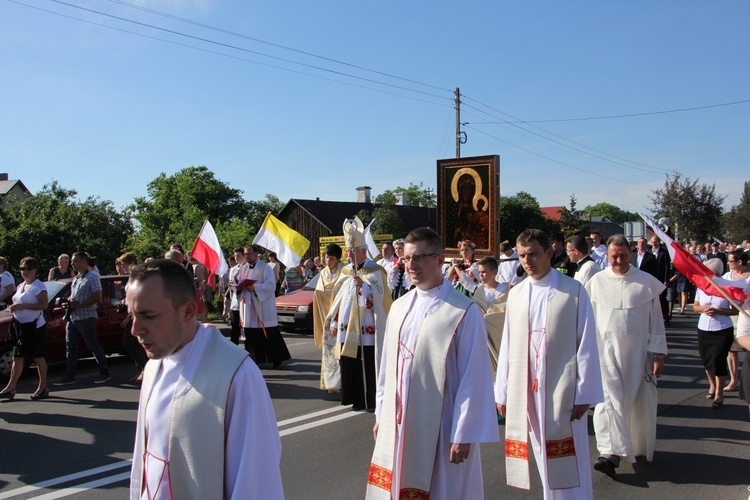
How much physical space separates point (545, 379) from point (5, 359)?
857 centimetres

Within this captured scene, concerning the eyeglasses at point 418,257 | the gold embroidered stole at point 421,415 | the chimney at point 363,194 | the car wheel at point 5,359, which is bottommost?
the car wheel at point 5,359

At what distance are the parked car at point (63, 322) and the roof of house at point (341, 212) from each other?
36.5 m

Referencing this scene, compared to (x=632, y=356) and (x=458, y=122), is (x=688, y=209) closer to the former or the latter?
(x=458, y=122)

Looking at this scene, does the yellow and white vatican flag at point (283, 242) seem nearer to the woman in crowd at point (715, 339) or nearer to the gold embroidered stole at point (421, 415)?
the woman in crowd at point (715, 339)

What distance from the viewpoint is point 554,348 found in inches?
177

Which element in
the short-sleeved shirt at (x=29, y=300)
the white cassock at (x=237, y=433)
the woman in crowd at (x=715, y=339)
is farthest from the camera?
the short-sleeved shirt at (x=29, y=300)

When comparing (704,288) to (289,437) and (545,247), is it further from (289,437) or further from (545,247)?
(289,437)

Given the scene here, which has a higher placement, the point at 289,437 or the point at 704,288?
the point at 704,288

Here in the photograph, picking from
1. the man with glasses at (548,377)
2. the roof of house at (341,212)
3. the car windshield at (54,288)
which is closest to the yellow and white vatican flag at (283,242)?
the car windshield at (54,288)

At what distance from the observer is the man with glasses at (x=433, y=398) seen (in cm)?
346

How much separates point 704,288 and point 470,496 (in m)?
4.20

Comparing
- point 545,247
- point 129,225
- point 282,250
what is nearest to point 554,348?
point 545,247

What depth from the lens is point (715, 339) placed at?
26.0ft

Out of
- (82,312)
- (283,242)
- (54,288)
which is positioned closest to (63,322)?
(54,288)
